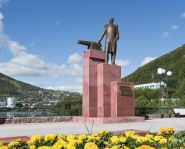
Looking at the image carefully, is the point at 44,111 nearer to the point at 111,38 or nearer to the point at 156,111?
the point at 111,38

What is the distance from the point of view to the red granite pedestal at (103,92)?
15.7 metres

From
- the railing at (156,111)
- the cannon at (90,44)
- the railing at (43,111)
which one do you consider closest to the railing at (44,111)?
the railing at (43,111)

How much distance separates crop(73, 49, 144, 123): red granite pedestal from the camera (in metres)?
15.7

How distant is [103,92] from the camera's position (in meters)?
15.8

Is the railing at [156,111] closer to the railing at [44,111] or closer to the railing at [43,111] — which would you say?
the railing at [43,111]

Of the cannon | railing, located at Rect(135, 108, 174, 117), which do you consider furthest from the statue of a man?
railing, located at Rect(135, 108, 174, 117)

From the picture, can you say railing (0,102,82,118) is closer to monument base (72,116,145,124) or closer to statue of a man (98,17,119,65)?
monument base (72,116,145,124)

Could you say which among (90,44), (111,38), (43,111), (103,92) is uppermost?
(111,38)

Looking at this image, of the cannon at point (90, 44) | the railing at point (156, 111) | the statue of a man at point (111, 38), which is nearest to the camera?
the cannon at point (90, 44)

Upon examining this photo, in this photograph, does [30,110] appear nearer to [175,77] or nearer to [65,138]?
[65,138]

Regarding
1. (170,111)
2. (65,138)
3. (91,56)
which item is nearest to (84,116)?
(91,56)

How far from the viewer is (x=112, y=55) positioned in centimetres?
1662

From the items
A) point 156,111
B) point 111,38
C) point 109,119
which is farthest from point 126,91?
point 156,111

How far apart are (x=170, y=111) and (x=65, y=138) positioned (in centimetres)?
1980
